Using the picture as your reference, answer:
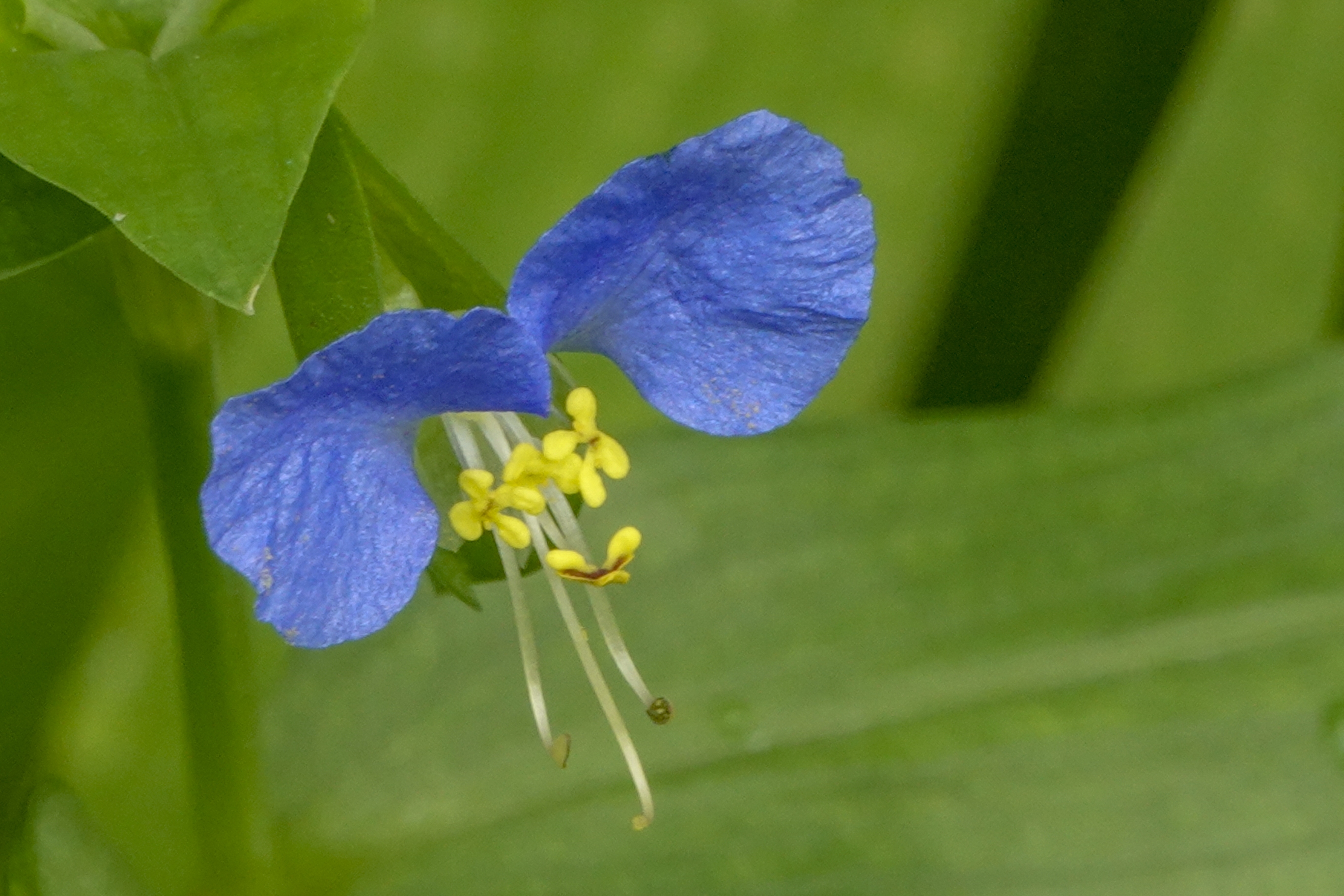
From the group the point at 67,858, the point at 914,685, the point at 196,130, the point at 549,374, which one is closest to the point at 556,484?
the point at 549,374

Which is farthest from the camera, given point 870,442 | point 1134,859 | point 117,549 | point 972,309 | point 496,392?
point 972,309

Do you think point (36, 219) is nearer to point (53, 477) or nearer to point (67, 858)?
point (67, 858)

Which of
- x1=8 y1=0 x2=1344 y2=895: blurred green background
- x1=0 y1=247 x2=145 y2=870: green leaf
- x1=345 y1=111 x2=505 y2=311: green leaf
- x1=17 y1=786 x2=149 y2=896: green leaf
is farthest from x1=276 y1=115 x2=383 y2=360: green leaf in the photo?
x1=0 y1=247 x2=145 y2=870: green leaf

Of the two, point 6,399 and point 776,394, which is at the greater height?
point 776,394

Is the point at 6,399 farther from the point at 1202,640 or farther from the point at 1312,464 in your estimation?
the point at 1312,464

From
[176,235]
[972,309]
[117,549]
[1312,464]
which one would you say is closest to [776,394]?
[176,235]

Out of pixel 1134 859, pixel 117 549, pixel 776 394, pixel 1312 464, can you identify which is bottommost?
pixel 117 549

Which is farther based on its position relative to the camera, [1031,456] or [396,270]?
[1031,456]
